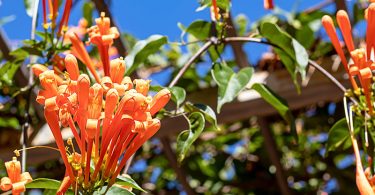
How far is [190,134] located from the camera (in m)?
1.11

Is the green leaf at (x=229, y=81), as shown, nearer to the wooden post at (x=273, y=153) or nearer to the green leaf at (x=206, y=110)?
the green leaf at (x=206, y=110)

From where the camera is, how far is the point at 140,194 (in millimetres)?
1815

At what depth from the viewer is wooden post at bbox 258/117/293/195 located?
1759 millimetres

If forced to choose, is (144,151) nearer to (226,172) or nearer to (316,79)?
(226,172)

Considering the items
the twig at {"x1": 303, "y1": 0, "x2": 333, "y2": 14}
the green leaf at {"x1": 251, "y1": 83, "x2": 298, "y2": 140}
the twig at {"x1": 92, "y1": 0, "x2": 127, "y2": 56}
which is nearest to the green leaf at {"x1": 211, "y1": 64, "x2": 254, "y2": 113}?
the green leaf at {"x1": 251, "y1": 83, "x2": 298, "y2": 140}

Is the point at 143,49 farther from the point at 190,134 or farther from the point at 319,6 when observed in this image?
the point at 319,6

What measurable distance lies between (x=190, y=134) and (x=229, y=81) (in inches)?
7.1

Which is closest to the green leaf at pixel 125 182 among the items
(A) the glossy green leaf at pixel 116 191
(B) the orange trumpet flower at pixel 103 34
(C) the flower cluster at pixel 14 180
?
(A) the glossy green leaf at pixel 116 191

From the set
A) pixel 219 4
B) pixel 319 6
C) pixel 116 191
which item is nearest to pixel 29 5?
pixel 219 4

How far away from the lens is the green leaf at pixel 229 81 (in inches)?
47.9

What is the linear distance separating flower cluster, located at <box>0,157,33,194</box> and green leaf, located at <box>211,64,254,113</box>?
0.43 meters

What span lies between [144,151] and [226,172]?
9.6 inches

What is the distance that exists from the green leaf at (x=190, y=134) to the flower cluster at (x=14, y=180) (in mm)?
282

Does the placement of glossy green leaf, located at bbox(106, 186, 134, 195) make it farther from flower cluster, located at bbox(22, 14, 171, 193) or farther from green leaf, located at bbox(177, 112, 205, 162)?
green leaf, located at bbox(177, 112, 205, 162)
